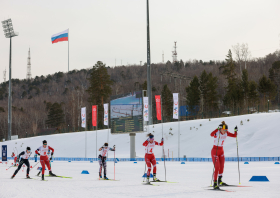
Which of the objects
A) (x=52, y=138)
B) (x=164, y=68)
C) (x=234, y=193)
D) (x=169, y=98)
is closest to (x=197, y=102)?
(x=169, y=98)

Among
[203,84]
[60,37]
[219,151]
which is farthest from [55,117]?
[219,151]

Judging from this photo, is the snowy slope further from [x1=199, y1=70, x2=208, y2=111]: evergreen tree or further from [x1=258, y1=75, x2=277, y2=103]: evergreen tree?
[x1=258, y1=75, x2=277, y2=103]: evergreen tree

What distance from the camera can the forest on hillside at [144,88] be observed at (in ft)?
254

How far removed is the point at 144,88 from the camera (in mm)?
88688

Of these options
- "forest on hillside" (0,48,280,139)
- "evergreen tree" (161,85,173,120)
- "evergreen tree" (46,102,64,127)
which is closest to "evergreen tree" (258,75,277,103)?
"forest on hillside" (0,48,280,139)

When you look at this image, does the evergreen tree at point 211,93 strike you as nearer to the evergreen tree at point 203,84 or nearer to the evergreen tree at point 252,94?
the evergreen tree at point 203,84

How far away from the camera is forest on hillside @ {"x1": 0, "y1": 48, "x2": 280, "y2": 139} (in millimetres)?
77375

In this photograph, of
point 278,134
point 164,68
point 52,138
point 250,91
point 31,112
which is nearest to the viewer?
point 278,134

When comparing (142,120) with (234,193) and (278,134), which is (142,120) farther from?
(234,193)

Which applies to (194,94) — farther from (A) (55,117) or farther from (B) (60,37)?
(A) (55,117)

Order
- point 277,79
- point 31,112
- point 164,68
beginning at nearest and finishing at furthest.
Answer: point 277,79 → point 31,112 → point 164,68

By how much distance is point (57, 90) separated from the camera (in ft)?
555

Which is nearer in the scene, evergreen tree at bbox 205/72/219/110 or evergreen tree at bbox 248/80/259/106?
evergreen tree at bbox 248/80/259/106

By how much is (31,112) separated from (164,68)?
74102 mm
